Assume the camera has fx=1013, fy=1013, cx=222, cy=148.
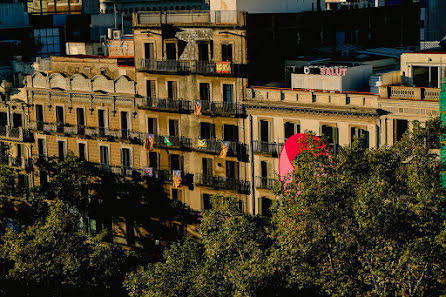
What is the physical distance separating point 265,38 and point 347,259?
26328 mm

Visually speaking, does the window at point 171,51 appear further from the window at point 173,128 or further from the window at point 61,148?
the window at point 61,148

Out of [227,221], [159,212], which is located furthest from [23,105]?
[227,221]

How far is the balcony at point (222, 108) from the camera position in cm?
7112

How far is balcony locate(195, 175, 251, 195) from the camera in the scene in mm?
71750

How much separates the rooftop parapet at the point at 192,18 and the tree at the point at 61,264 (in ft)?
64.7

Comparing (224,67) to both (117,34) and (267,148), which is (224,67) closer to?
(267,148)

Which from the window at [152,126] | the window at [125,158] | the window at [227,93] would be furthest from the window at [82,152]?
the window at [227,93]

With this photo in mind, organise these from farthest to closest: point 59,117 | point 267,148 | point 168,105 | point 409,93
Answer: point 59,117 < point 168,105 < point 267,148 < point 409,93

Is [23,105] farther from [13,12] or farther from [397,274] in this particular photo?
[397,274]

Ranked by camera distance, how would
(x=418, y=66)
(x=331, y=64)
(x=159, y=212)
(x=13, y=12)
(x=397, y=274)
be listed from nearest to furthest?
(x=397, y=274) → (x=418, y=66) → (x=331, y=64) → (x=159, y=212) → (x=13, y=12)

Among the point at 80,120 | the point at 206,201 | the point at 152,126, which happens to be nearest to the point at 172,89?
the point at 152,126

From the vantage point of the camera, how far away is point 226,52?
2832 inches

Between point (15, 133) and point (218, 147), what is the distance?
22043mm

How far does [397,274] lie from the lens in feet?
151
